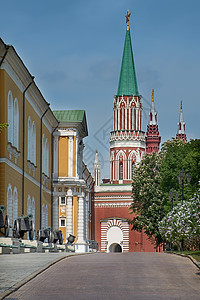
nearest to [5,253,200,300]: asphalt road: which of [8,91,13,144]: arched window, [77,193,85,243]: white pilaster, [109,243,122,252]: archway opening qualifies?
[8,91,13,144]: arched window

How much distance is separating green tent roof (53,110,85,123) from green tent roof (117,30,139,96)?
49.5 m

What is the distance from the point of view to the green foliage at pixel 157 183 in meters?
53.6

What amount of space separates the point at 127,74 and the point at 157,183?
53107 mm

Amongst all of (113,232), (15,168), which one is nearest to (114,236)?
(113,232)

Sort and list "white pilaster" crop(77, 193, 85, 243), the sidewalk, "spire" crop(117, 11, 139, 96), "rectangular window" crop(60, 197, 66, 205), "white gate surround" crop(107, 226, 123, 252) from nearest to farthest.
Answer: the sidewalk < "rectangular window" crop(60, 197, 66, 205) < "white pilaster" crop(77, 193, 85, 243) < "white gate surround" crop(107, 226, 123, 252) < "spire" crop(117, 11, 139, 96)

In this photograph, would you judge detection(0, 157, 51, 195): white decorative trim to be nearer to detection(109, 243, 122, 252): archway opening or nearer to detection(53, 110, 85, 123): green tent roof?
detection(53, 110, 85, 123): green tent roof

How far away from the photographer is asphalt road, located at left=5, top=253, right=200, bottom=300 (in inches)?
466

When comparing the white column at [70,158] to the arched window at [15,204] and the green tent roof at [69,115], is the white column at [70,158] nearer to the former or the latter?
the green tent roof at [69,115]

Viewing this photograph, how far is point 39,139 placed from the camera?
50.2 m

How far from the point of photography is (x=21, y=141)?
4075cm

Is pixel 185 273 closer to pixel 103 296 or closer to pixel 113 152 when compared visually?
pixel 103 296

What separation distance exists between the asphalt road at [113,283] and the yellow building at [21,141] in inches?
726

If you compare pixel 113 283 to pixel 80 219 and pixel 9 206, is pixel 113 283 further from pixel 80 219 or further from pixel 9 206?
pixel 80 219

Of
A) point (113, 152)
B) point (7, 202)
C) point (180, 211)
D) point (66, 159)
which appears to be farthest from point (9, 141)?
point (113, 152)
